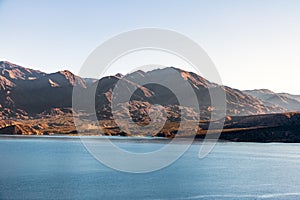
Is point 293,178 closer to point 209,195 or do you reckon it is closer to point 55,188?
point 209,195

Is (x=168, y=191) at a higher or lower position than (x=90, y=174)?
higher

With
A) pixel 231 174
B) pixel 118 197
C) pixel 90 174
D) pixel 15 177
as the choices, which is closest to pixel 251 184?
pixel 231 174

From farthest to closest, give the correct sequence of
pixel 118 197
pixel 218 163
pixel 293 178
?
pixel 218 163
pixel 293 178
pixel 118 197

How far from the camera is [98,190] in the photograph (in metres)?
80.9

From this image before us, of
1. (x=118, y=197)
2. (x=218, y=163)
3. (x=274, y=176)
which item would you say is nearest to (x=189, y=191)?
(x=118, y=197)

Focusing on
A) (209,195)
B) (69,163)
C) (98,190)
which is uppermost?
(209,195)

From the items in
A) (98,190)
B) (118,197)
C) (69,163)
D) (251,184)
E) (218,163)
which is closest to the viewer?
(118,197)

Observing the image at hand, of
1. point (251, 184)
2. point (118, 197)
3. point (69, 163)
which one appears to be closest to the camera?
point (118, 197)

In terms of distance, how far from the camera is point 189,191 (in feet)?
272

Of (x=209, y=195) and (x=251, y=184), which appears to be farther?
(x=251, y=184)

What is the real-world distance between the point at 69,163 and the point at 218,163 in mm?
52611

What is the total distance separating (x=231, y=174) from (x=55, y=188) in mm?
50922

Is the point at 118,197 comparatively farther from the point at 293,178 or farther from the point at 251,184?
the point at 293,178

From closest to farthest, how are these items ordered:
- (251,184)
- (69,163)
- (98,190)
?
(98,190) < (251,184) < (69,163)
